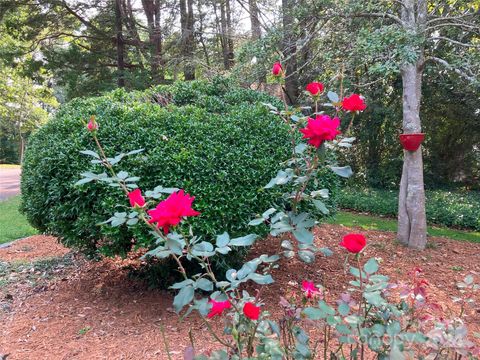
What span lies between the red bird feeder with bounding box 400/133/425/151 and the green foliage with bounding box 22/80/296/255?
1811mm

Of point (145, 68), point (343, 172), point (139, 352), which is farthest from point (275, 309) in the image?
point (145, 68)

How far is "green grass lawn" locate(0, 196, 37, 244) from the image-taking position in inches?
216

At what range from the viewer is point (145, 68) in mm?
9766

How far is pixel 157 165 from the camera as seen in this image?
2.62m

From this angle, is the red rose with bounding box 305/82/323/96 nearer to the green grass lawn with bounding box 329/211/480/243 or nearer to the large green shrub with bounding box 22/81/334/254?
the large green shrub with bounding box 22/81/334/254

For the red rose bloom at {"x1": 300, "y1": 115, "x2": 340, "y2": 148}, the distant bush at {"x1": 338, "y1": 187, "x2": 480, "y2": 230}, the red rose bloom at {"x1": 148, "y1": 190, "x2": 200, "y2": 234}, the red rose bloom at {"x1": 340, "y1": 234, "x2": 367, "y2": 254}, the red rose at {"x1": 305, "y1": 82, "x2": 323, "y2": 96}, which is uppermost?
the red rose at {"x1": 305, "y1": 82, "x2": 323, "y2": 96}

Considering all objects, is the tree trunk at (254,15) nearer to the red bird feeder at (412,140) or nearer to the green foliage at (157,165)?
the red bird feeder at (412,140)

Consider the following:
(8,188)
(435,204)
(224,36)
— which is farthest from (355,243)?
(8,188)

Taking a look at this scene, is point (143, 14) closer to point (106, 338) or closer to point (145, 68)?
point (145, 68)

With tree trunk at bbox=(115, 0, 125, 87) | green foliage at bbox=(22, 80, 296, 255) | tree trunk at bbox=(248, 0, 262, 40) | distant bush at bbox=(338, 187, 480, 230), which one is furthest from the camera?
tree trunk at bbox=(115, 0, 125, 87)

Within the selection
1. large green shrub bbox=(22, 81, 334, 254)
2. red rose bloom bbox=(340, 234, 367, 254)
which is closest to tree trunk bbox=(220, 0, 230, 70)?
large green shrub bbox=(22, 81, 334, 254)

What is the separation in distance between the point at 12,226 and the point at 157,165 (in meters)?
4.83

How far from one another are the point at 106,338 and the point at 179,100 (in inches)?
92.3

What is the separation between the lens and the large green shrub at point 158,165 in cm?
261
